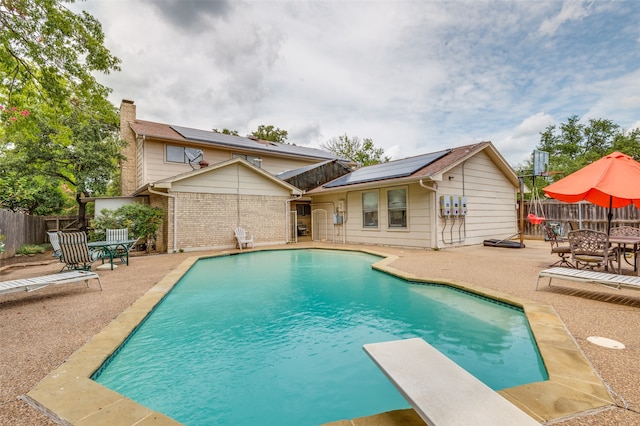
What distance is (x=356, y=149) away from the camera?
106ft

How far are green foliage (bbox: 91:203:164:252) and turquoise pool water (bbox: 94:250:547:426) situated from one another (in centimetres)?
612

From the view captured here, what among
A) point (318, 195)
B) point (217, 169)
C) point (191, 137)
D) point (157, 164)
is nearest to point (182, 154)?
point (191, 137)

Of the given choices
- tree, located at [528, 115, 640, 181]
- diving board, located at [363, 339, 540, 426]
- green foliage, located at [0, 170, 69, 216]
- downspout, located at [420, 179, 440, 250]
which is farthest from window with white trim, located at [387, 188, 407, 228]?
tree, located at [528, 115, 640, 181]

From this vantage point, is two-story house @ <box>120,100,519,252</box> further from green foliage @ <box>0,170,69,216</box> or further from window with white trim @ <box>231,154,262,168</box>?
green foliage @ <box>0,170,69,216</box>

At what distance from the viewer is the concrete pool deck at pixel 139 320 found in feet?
6.32

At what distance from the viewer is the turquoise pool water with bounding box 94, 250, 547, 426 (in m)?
2.43

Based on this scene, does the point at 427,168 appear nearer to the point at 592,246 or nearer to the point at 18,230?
the point at 592,246

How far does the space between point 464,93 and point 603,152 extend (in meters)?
21.6

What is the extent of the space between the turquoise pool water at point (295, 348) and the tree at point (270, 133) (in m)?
26.6

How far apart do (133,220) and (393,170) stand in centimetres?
1031

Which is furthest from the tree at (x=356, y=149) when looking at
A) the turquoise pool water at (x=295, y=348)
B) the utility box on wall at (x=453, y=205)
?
the turquoise pool water at (x=295, y=348)

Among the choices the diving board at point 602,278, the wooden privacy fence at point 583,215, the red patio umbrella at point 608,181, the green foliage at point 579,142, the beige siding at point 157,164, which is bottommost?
the diving board at point 602,278

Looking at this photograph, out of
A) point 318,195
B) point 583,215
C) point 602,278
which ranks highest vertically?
point 318,195

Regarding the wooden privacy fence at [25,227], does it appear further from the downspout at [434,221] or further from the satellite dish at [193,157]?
the downspout at [434,221]
